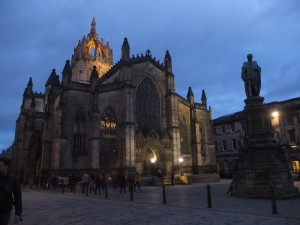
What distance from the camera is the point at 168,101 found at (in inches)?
1369

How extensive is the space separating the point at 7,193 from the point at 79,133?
24.7 meters

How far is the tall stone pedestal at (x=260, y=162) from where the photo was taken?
42.8ft

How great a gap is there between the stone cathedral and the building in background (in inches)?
309

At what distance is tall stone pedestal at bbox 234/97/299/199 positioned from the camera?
42.8 ft

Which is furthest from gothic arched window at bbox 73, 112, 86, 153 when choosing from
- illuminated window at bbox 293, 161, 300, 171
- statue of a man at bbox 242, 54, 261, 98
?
illuminated window at bbox 293, 161, 300, 171

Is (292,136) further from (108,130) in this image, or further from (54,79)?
(54,79)

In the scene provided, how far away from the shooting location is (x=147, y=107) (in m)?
33.4

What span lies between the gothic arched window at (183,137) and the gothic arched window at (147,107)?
174 inches

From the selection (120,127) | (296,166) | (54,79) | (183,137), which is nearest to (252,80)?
(120,127)

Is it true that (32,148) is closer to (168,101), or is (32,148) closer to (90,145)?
(90,145)

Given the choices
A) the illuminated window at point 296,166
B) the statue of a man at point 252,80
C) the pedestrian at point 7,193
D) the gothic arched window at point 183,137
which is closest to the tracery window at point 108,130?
the gothic arched window at point 183,137

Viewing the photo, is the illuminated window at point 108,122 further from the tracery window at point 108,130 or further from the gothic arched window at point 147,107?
the gothic arched window at point 147,107

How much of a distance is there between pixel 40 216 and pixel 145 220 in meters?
4.41

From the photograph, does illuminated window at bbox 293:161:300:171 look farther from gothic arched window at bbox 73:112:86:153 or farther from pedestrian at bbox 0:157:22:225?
pedestrian at bbox 0:157:22:225
